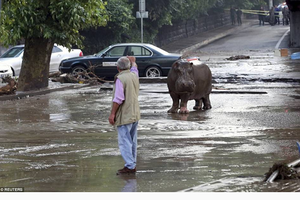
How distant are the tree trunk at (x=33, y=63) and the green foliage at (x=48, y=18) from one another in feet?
1.51

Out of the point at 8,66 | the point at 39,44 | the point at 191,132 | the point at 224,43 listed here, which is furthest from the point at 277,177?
the point at 224,43

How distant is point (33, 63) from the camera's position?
22750 mm

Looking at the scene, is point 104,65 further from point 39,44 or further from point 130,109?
point 130,109

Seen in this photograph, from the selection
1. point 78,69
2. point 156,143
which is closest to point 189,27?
point 78,69

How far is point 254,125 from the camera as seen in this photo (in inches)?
550

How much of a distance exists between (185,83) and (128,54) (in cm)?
1112

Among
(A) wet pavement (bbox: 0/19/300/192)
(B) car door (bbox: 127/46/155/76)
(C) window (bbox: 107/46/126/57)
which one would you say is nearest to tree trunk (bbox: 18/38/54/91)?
(A) wet pavement (bbox: 0/19/300/192)

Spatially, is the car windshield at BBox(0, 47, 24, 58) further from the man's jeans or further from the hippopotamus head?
the man's jeans

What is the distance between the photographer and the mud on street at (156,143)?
28.2 ft

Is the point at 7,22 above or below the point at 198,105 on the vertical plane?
above

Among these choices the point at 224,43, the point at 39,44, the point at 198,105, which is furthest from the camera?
the point at 224,43

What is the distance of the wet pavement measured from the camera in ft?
28.2

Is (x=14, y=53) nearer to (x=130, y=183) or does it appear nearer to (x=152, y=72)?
(x=152, y=72)
